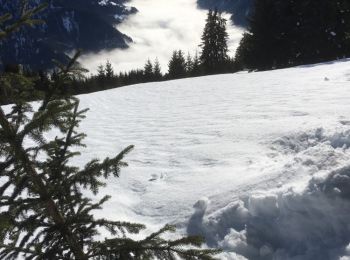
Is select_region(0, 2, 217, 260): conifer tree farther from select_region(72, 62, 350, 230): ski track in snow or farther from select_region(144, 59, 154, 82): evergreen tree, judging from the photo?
select_region(144, 59, 154, 82): evergreen tree

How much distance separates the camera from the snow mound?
4.81 meters

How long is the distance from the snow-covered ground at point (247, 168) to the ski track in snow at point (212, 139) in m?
0.03

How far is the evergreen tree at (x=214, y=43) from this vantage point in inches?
2084

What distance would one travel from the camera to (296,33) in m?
32.4

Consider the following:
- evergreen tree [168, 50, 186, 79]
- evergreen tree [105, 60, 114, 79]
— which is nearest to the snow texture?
evergreen tree [168, 50, 186, 79]

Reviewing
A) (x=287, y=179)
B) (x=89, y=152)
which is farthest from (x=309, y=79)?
(x=287, y=179)

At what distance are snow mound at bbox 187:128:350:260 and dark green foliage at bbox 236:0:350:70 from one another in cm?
2726

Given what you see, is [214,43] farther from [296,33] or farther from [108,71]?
[108,71]

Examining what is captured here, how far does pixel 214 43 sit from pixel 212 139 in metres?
45.7

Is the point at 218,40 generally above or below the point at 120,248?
above

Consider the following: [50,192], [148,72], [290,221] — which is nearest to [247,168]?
[290,221]

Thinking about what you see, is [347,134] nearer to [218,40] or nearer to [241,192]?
[241,192]

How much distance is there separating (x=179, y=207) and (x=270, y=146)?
2471 millimetres

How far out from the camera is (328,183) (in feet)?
17.1
